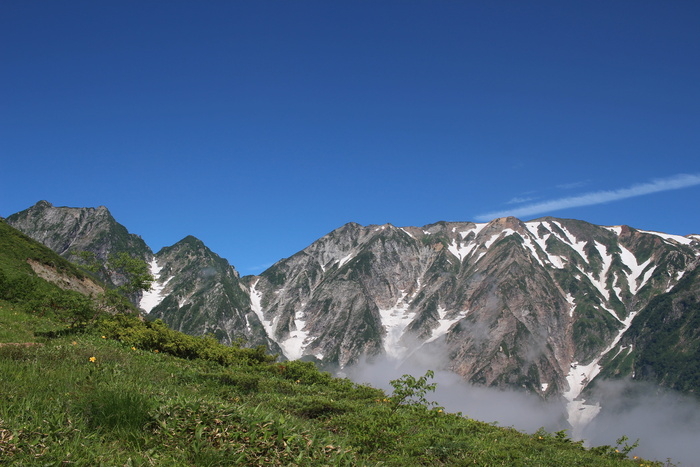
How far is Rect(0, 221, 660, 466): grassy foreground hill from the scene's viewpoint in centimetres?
626

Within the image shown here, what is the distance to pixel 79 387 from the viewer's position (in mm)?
9188

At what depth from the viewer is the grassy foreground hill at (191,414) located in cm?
626

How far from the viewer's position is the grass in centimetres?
623

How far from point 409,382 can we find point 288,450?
28.0ft

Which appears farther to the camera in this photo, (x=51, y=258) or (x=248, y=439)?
(x=51, y=258)

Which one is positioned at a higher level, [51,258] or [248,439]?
[51,258]

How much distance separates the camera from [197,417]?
274 inches

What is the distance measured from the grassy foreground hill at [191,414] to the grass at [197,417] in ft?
0.09

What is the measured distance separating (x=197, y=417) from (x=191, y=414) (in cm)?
13

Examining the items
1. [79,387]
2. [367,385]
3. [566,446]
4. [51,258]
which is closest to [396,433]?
[79,387]

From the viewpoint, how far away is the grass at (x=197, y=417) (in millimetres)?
6230

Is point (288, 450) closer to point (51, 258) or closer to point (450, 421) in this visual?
point (450, 421)

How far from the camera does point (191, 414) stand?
704cm

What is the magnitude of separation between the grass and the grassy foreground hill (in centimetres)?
3
